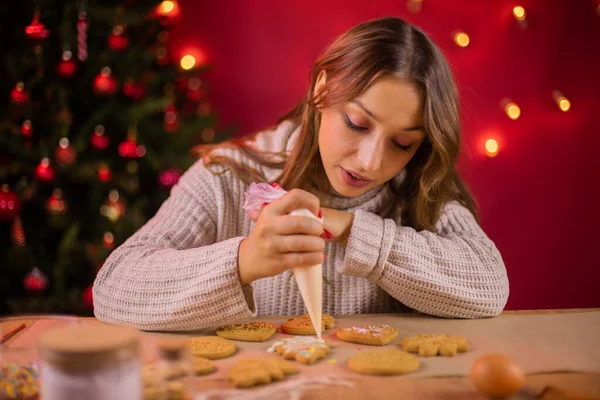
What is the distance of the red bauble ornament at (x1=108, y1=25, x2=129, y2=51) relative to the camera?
209 cm

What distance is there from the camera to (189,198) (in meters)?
1.44

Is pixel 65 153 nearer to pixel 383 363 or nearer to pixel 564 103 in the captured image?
pixel 383 363

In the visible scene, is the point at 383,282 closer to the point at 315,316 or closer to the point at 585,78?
the point at 315,316

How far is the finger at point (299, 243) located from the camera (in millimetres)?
1005

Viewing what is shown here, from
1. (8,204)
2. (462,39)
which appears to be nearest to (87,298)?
(8,204)

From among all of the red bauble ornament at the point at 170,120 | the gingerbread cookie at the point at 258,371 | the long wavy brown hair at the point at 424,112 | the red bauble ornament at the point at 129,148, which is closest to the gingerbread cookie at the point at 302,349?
the gingerbread cookie at the point at 258,371

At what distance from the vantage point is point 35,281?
2074mm

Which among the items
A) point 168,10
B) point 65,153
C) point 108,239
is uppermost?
point 168,10

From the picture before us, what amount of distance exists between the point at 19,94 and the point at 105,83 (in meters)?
0.27

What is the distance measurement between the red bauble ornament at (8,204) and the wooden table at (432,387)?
142 cm

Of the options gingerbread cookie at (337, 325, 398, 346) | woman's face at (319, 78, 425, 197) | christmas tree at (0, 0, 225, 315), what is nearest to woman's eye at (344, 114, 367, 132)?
woman's face at (319, 78, 425, 197)

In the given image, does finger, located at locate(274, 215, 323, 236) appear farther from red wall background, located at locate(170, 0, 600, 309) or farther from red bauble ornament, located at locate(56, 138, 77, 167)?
red wall background, located at locate(170, 0, 600, 309)

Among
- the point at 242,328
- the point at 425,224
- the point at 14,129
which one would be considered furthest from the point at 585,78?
→ the point at 14,129

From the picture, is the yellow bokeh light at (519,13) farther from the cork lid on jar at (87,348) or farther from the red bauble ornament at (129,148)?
the cork lid on jar at (87,348)
